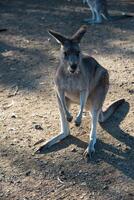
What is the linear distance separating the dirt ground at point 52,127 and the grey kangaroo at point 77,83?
20 cm

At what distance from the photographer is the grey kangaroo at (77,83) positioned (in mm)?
3914

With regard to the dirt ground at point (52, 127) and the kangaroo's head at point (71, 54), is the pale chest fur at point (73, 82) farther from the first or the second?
the dirt ground at point (52, 127)

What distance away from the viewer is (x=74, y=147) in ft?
13.7

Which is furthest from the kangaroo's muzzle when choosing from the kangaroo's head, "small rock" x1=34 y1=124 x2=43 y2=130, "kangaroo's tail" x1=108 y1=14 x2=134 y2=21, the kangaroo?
"kangaroo's tail" x1=108 y1=14 x2=134 y2=21

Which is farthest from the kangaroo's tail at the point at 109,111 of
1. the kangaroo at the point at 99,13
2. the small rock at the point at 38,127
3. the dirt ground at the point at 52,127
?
the kangaroo at the point at 99,13

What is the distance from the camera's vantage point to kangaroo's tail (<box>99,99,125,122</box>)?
4.52 m

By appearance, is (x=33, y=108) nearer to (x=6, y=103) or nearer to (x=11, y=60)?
(x=6, y=103)

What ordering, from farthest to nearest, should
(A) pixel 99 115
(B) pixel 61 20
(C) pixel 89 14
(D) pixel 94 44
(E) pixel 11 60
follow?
1. (C) pixel 89 14
2. (B) pixel 61 20
3. (D) pixel 94 44
4. (E) pixel 11 60
5. (A) pixel 99 115

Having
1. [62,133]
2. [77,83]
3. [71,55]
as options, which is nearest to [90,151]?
[62,133]

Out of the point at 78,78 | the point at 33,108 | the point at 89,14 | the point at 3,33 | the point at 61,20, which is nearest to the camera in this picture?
the point at 78,78

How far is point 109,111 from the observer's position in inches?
182

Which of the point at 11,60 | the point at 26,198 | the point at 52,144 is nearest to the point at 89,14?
the point at 11,60

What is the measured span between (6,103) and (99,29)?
122 inches

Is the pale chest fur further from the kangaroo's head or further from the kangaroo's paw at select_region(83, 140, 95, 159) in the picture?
the kangaroo's paw at select_region(83, 140, 95, 159)
